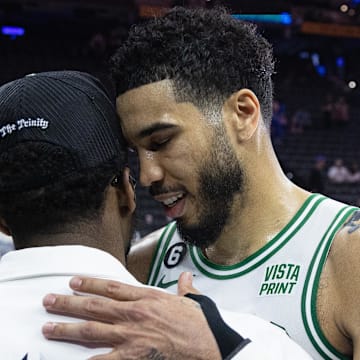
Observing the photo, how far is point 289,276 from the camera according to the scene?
190 centimetres

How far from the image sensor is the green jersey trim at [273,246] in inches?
78.5

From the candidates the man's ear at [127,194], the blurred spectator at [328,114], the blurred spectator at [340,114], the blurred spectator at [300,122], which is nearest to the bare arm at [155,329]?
the man's ear at [127,194]

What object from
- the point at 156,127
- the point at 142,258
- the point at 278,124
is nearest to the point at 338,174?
the point at 278,124

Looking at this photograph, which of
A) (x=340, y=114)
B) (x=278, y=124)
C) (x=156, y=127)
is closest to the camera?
(x=156, y=127)

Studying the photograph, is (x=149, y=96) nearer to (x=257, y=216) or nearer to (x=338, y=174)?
(x=257, y=216)

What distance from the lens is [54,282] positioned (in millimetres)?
1279

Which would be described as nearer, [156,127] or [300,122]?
[156,127]

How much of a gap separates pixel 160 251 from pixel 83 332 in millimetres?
1107

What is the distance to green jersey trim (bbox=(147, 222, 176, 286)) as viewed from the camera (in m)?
2.26

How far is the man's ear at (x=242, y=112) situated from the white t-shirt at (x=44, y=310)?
0.76 m

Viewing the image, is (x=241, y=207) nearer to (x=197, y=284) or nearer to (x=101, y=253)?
(x=197, y=284)

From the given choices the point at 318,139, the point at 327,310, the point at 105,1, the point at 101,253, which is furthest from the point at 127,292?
the point at 105,1

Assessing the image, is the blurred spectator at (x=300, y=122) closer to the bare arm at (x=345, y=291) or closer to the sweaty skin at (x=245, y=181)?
the sweaty skin at (x=245, y=181)

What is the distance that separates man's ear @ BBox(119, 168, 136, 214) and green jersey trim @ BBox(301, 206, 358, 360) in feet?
2.01
